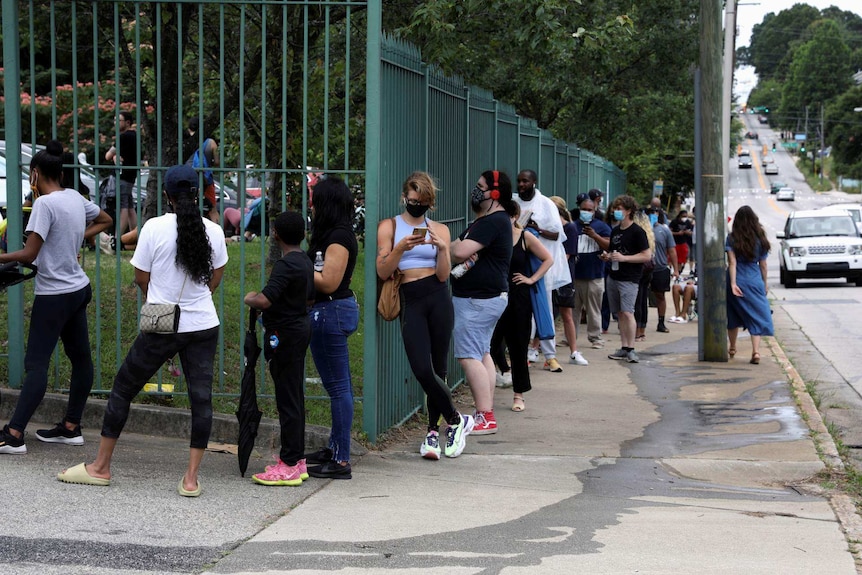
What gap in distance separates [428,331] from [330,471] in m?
A: 1.12

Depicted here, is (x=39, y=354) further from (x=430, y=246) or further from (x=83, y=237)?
(x=430, y=246)

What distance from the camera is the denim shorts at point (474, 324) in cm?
799

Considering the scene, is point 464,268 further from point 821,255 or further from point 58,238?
point 821,255

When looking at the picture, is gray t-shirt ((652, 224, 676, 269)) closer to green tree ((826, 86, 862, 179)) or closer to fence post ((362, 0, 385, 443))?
fence post ((362, 0, 385, 443))

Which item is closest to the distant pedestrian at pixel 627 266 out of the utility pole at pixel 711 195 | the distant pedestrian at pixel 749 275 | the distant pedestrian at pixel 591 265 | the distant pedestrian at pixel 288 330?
the distant pedestrian at pixel 591 265

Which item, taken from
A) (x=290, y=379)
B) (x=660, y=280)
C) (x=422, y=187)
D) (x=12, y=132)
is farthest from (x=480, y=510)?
(x=660, y=280)

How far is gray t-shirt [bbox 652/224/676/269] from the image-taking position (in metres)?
16.0

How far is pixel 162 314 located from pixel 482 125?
5.17 metres

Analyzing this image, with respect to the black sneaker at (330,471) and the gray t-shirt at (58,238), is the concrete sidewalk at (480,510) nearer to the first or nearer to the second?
the black sneaker at (330,471)

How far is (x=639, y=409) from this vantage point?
385 inches

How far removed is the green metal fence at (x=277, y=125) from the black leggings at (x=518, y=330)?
32.3 inches

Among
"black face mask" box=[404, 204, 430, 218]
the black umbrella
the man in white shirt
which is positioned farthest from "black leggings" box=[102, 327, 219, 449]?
the man in white shirt

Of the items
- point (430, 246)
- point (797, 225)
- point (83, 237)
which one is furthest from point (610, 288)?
point (797, 225)

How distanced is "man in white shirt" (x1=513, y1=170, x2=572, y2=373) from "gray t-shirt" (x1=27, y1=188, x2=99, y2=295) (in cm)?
442
